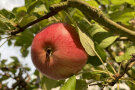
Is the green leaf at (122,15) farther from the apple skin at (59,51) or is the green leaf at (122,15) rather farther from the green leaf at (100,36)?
the apple skin at (59,51)

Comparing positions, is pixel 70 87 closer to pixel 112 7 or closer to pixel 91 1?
pixel 91 1

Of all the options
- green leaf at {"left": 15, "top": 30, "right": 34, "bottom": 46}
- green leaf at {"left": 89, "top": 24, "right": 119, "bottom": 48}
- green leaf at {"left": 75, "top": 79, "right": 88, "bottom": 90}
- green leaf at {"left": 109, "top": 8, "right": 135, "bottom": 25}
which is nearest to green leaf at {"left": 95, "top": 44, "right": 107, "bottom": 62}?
green leaf at {"left": 89, "top": 24, "right": 119, "bottom": 48}

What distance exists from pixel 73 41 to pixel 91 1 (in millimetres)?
244

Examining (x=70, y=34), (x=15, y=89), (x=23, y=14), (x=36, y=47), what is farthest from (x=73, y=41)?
(x=15, y=89)

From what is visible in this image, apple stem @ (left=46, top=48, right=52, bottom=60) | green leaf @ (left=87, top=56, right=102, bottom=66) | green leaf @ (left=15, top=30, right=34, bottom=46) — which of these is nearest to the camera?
apple stem @ (left=46, top=48, right=52, bottom=60)

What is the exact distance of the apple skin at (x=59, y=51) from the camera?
717mm

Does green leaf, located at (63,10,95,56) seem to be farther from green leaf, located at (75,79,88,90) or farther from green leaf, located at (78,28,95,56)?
green leaf, located at (75,79,88,90)

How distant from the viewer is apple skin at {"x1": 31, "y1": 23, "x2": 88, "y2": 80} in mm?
717

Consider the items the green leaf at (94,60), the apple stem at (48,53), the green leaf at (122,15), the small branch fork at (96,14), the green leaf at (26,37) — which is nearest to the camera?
the small branch fork at (96,14)

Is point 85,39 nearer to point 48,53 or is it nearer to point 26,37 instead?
point 48,53

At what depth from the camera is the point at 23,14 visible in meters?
0.93

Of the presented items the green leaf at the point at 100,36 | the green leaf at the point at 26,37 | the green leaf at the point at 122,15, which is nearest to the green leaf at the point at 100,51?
the green leaf at the point at 100,36

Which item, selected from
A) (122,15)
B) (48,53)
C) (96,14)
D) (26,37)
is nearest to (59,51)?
(48,53)

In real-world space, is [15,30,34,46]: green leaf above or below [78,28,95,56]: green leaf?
above
